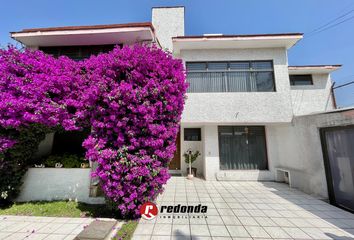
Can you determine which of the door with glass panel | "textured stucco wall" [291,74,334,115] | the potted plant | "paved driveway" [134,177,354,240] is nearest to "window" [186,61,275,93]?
the door with glass panel

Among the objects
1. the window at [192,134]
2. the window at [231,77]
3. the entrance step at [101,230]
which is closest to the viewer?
the entrance step at [101,230]

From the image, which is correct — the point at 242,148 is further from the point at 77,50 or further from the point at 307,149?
the point at 77,50

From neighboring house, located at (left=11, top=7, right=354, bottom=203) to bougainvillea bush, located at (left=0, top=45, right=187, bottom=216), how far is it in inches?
107

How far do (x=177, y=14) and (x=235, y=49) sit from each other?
628cm

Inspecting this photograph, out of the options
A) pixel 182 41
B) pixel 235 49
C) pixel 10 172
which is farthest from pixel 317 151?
pixel 10 172

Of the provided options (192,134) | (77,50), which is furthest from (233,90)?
(77,50)

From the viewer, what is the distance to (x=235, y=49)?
9.34 metres

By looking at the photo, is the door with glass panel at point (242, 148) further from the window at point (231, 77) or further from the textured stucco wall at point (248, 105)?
the window at point (231, 77)

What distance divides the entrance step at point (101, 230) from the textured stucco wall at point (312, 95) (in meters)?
13.5

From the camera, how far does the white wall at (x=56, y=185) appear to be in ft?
20.9

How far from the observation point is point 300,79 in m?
11.8

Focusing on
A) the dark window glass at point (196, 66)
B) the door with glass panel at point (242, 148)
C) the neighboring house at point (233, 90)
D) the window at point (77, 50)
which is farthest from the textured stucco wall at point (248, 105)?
the window at point (77, 50)

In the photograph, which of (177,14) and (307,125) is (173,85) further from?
(177,14)

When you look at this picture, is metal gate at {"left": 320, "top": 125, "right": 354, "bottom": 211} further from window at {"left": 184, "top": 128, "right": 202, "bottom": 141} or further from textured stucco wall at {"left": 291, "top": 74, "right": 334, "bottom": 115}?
window at {"left": 184, "top": 128, "right": 202, "bottom": 141}
